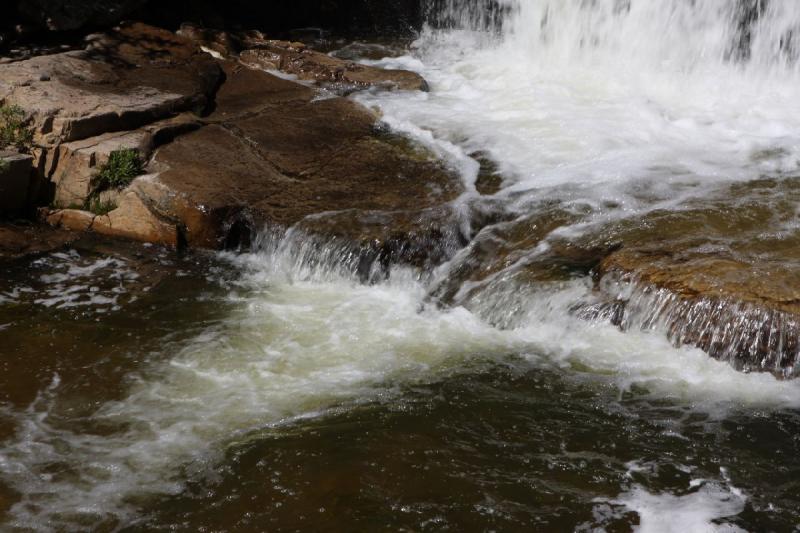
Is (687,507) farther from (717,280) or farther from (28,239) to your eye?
(28,239)

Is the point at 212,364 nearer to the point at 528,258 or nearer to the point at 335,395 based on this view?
the point at 335,395

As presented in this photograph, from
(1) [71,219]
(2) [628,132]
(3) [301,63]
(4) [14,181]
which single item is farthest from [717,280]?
(3) [301,63]

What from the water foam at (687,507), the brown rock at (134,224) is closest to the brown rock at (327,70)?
the brown rock at (134,224)

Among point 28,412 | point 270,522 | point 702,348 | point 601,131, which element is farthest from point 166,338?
point 601,131

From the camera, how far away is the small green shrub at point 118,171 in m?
6.81

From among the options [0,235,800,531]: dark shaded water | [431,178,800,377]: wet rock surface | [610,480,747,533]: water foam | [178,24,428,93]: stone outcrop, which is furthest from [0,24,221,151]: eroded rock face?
[610,480,747,533]: water foam

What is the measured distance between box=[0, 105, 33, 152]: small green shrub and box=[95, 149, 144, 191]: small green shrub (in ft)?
2.42

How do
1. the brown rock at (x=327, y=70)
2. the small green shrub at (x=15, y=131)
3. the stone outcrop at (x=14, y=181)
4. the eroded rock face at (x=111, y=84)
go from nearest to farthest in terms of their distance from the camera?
the stone outcrop at (x=14, y=181) → the small green shrub at (x=15, y=131) → the eroded rock face at (x=111, y=84) → the brown rock at (x=327, y=70)

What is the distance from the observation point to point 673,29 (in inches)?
394

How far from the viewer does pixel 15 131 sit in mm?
7062

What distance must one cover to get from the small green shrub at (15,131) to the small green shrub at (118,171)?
738mm

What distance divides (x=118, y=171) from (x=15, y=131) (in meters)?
1.06

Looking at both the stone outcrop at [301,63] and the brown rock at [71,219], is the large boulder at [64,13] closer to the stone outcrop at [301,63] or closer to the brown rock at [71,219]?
the stone outcrop at [301,63]

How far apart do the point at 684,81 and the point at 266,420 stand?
688 centimetres
